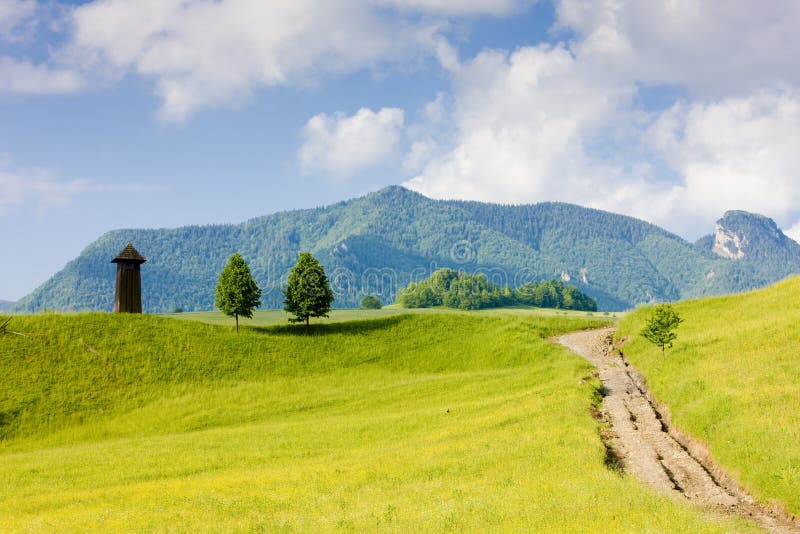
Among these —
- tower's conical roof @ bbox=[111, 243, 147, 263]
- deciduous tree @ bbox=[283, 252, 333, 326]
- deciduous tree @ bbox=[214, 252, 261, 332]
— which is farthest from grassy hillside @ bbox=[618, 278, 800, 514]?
tower's conical roof @ bbox=[111, 243, 147, 263]

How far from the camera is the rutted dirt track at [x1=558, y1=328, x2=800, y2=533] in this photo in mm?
22875

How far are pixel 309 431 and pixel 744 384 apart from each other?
2697cm

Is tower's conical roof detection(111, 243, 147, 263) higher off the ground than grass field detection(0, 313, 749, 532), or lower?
higher

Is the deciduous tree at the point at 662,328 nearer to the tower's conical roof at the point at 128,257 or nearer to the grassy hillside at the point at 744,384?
the grassy hillside at the point at 744,384

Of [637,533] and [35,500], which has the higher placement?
[637,533]

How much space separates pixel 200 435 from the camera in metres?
47.3

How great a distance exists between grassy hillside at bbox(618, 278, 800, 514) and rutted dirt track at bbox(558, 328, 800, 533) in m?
0.63

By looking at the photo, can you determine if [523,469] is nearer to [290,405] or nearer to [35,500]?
[35,500]

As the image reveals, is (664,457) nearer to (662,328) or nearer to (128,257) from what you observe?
(662,328)

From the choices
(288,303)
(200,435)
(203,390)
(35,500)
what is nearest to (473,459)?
(35,500)

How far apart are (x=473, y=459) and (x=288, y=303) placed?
51.5 metres

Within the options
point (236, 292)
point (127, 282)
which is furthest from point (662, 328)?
point (127, 282)

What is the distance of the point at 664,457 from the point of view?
28906 millimetres

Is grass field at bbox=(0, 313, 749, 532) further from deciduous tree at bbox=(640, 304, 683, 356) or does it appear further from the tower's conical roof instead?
the tower's conical roof
